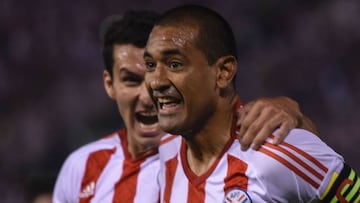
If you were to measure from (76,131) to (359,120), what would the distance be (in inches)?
81.0

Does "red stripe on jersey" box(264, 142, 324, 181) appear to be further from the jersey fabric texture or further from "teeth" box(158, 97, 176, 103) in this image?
"teeth" box(158, 97, 176, 103)

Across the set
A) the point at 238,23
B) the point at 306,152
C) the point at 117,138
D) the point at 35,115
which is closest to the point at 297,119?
the point at 306,152

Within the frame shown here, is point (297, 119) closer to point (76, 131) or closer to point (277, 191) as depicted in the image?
point (277, 191)

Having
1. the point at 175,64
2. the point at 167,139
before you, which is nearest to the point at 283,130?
the point at 175,64

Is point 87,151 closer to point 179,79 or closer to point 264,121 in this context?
point 179,79

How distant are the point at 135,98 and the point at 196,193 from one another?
73 centimetres

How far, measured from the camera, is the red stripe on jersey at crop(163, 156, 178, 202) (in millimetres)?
2570

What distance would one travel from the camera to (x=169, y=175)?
8.56 ft

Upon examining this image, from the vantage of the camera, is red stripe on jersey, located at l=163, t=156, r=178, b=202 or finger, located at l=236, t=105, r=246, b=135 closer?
finger, located at l=236, t=105, r=246, b=135

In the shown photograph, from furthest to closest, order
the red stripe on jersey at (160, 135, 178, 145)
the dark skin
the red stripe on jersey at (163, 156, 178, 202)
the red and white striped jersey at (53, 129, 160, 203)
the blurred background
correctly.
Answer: the blurred background, the red and white striped jersey at (53, 129, 160, 203), the red stripe on jersey at (160, 135, 178, 145), the red stripe on jersey at (163, 156, 178, 202), the dark skin

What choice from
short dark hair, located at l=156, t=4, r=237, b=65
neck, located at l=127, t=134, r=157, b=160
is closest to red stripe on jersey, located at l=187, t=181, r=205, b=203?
short dark hair, located at l=156, t=4, r=237, b=65

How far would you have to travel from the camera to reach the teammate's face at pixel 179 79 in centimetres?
232

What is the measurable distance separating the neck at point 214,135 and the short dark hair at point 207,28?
0.17 meters

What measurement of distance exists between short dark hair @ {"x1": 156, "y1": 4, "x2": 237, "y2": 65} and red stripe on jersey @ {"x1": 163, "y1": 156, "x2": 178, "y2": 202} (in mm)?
470
